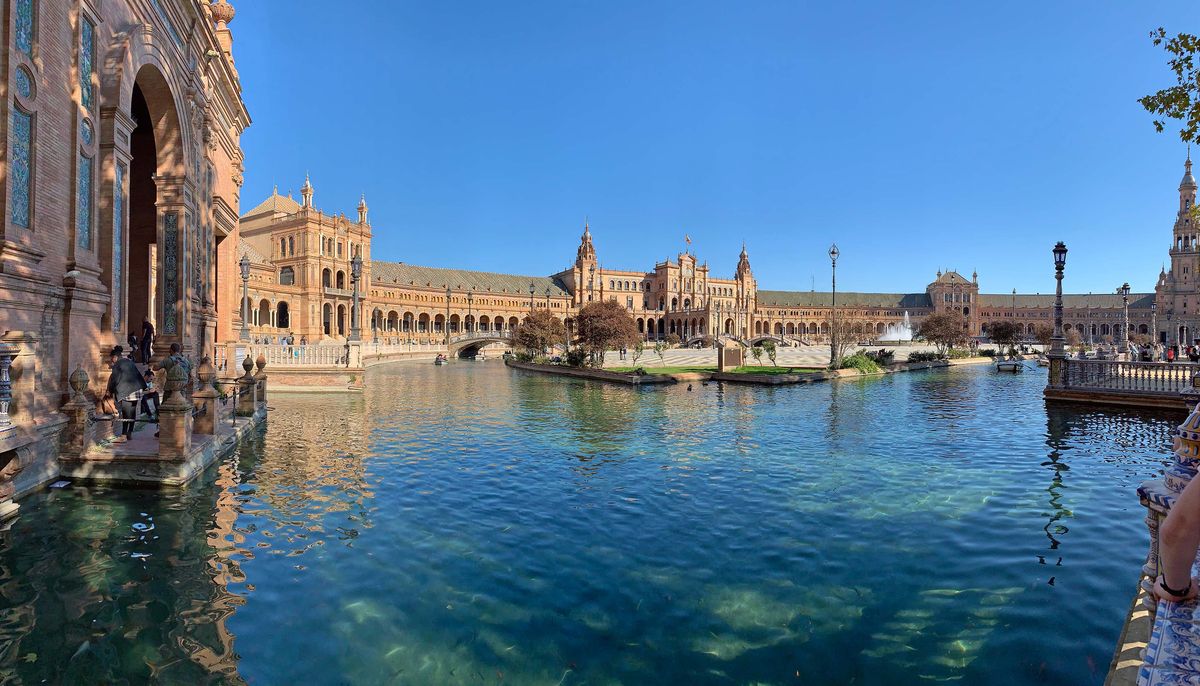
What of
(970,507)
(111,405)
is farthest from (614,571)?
(111,405)

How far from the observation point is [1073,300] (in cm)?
12950

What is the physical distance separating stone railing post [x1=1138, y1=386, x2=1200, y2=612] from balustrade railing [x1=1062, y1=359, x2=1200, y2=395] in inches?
732

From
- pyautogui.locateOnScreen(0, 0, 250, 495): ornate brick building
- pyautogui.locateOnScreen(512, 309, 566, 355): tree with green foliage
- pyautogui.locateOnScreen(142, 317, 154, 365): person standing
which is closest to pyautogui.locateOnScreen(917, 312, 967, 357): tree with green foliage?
pyautogui.locateOnScreen(512, 309, 566, 355): tree with green foliage

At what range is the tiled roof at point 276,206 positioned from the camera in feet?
255

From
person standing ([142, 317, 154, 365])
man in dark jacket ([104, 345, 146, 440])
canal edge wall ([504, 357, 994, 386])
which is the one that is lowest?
canal edge wall ([504, 357, 994, 386])

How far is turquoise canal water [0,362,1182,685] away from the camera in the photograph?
4.25 meters

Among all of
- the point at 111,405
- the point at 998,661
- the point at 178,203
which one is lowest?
the point at 998,661

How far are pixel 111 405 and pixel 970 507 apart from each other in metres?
12.5

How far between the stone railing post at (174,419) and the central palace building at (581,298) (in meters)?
29.1

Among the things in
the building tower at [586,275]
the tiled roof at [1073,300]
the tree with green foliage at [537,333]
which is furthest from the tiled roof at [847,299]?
the tree with green foliage at [537,333]

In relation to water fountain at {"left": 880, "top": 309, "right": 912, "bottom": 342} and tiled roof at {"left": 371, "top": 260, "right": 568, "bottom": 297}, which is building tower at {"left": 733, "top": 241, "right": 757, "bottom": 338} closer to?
water fountain at {"left": 880, "top": 309, "right": 912, "bottom": 342}

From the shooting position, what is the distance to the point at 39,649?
4.18 meters

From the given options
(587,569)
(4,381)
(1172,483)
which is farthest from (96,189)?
(1172,483)

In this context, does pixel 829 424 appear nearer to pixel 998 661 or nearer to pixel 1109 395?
pixel 1109 395
